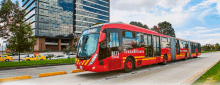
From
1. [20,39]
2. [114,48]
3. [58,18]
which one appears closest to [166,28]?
[58,18]

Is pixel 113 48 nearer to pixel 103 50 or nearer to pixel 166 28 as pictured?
pixel 103 50

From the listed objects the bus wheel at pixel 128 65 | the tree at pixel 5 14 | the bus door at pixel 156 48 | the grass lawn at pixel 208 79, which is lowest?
the grass lawn at pixel 208 79

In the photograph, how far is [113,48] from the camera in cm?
827

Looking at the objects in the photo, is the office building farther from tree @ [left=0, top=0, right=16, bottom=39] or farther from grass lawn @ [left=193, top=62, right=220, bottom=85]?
grass lawn @ [left=193, top=62, right=220, bottom=85]

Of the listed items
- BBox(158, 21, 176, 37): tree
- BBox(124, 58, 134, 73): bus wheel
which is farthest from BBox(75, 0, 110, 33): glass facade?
BBox(124, 58, 134, 73): bus wheel

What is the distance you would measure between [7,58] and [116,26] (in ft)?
103

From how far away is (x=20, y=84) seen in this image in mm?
6586

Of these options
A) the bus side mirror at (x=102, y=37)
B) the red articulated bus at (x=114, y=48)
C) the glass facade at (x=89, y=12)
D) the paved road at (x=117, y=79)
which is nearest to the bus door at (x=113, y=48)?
the red articulated bus at (x=114, y=48)

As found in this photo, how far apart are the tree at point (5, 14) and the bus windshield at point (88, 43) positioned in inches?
478

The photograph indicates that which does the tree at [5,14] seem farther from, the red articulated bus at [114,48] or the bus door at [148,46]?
the bus door at [148,46]

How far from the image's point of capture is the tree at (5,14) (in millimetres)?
15664

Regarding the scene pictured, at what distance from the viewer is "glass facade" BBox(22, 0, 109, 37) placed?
6381cm

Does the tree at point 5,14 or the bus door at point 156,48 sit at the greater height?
the tree at point 5,14

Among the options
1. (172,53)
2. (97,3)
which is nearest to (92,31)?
(172,53)
